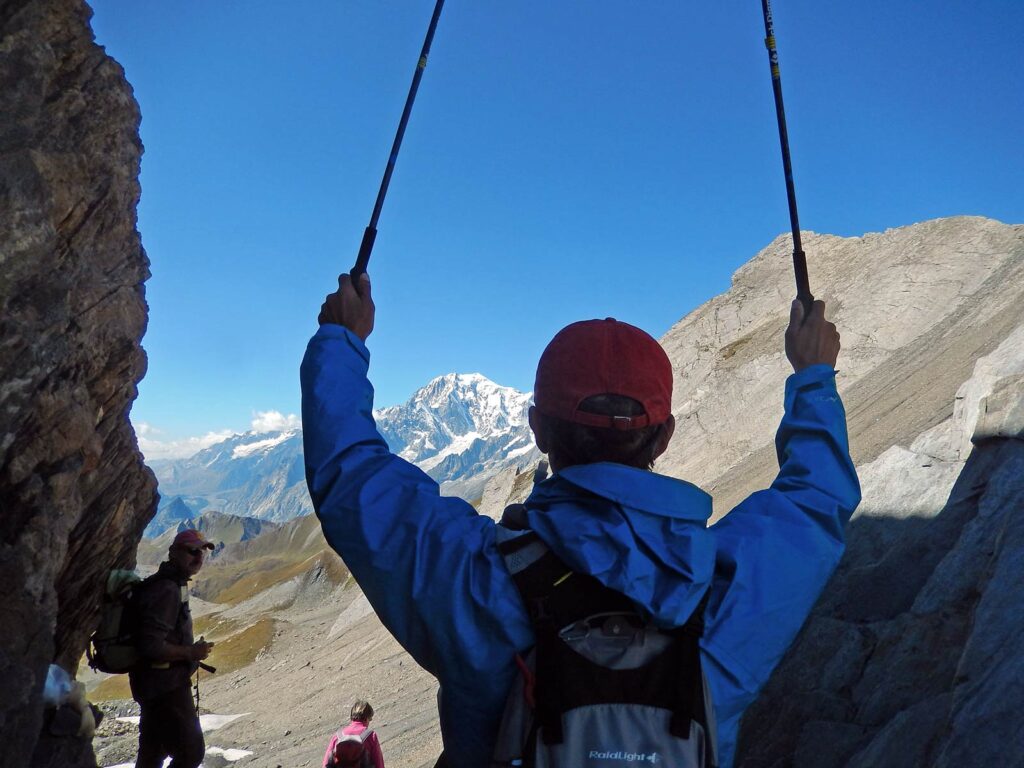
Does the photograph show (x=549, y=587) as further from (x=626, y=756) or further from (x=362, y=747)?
(x=362, y=747)

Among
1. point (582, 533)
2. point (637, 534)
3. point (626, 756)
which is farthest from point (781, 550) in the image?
point (626, 756)

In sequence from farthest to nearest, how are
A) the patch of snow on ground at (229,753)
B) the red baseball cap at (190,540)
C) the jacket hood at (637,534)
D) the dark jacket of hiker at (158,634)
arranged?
1. the patch of snow on ground at (229,753)
2. the red baseball cap at (190,540)
3. the dark jacket of hiker at (158,634)
4. the jacket hood at (637,534)

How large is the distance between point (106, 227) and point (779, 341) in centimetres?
3383

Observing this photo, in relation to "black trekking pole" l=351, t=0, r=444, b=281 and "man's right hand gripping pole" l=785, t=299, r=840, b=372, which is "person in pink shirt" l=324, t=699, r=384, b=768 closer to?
"black trekking pole" l=351, t=0, r=444, b=281

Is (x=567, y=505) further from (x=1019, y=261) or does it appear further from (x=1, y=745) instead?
(x=1019, y=261)

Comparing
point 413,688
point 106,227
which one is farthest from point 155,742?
point 413,688

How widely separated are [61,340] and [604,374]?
733cm

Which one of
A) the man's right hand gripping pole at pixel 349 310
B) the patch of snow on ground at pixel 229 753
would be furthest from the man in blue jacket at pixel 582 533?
the patch of snow on ground at pixel 229 753

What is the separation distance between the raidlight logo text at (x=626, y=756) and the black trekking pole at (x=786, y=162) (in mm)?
2607

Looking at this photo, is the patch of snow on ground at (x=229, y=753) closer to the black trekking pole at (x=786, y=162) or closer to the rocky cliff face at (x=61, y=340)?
the rocky cliff face at (x=61, y=340)

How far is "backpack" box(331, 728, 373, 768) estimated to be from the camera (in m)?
10.0

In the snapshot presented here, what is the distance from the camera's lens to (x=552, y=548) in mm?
2525

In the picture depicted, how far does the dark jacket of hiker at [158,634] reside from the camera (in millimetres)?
7859

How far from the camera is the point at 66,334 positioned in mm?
8547
